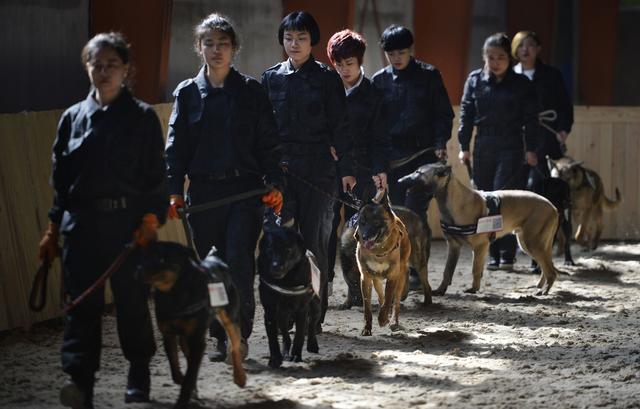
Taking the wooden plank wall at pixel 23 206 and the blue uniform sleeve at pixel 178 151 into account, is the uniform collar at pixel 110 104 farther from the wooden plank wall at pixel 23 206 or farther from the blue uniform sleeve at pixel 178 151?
the wooden plank wall at pixel 23 206

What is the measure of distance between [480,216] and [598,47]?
567cm

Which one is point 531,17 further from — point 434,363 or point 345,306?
point 434,363

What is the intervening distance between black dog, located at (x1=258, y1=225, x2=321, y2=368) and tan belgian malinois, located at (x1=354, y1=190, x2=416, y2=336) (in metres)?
0.78

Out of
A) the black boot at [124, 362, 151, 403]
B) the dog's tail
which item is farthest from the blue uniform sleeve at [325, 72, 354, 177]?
the dog's tail

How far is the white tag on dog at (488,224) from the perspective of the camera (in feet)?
30.6

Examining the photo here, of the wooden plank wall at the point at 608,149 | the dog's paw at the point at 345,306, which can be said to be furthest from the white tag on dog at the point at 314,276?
the wooden plank wall at the point at 608,149

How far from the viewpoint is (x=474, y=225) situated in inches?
368

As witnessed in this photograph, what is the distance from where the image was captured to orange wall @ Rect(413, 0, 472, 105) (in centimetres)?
1370

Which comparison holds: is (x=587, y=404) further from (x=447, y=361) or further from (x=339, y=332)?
(x=339, y=332)

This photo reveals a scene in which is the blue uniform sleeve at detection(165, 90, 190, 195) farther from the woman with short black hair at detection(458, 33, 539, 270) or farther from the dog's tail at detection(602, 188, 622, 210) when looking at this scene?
the dog's tail at detection(602, 188, 622, 210)

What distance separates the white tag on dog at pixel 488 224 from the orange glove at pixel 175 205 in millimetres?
3547

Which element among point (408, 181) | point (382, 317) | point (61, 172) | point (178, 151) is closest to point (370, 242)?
point (382, 317)

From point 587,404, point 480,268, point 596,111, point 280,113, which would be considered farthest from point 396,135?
point 596,111

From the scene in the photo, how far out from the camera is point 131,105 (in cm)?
542
